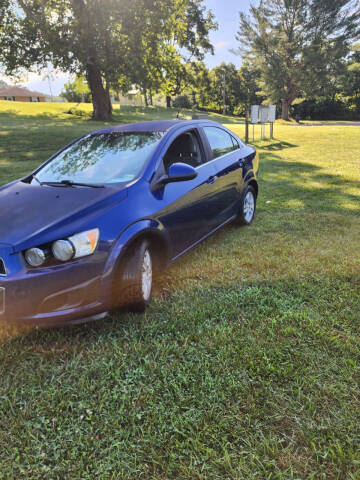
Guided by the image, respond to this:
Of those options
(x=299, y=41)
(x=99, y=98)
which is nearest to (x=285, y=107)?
(x=299, y=41)

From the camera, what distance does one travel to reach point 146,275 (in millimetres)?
2807

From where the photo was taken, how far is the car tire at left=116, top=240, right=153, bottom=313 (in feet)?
8.21

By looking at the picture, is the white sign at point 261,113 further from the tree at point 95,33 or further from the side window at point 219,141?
the side window at point 219,141

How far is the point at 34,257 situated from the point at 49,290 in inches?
9.1

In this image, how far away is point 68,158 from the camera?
11.5ft

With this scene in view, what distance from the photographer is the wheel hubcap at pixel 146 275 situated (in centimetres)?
274

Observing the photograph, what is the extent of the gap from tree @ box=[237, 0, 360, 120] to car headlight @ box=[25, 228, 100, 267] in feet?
131

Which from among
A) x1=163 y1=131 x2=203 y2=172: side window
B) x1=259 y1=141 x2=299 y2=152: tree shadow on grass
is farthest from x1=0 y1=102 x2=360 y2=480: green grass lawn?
x1=259 y1=141 x2=299 y2=152: tree shadow on grass

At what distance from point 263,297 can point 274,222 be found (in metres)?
2.25

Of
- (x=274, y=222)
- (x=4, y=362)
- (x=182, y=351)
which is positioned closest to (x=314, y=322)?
(x=182, y=351)

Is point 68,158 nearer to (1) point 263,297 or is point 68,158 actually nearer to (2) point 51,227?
(2) point 51,227

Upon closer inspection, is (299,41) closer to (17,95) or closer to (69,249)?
(69,249)

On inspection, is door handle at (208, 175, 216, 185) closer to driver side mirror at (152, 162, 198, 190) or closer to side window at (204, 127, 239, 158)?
side window at (204, 127, 239, 158)

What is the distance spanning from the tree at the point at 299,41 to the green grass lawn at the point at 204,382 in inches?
1544
